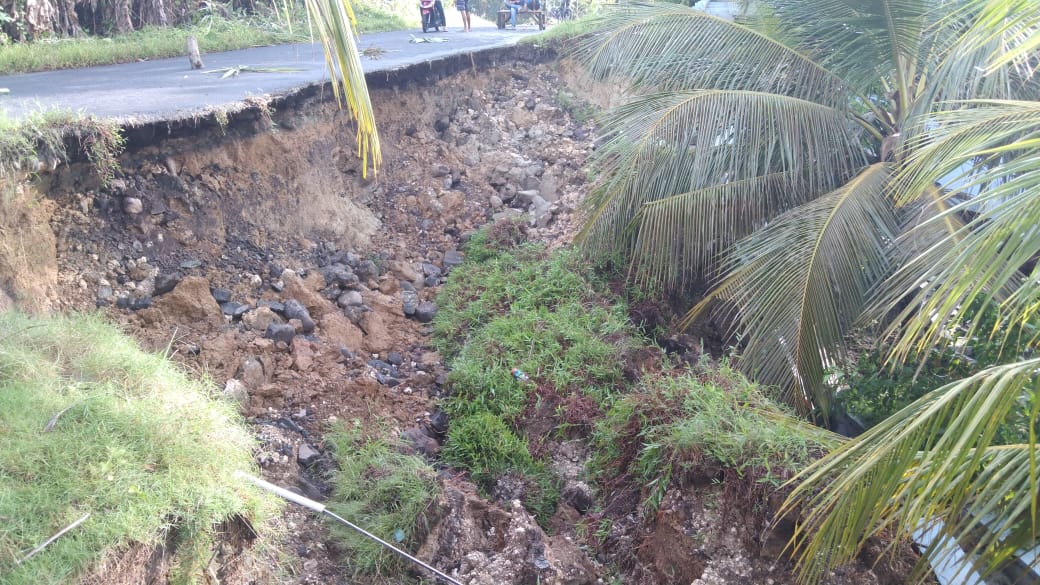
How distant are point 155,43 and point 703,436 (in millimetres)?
8344

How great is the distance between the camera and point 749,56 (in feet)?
22.3

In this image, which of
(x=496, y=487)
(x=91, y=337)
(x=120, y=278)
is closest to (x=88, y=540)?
(x=91, y=337)

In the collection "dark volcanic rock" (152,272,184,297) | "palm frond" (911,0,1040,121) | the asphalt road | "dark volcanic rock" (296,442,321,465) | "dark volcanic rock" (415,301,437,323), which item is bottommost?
"dark volcanic rock" (296,442,321,465)

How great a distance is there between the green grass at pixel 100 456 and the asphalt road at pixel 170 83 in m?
2.31

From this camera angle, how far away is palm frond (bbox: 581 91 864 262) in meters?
6.29

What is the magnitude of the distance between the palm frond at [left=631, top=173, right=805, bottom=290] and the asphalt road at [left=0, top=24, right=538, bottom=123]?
3.12 metres

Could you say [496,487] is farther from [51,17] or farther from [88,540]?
[51,17]

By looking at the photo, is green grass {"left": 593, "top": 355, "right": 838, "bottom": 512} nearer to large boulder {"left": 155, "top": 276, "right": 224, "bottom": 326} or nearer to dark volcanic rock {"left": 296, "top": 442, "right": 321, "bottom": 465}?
dark volcanic rock {"left": 296, "top": 442, "right": 321, "bottom": 465}

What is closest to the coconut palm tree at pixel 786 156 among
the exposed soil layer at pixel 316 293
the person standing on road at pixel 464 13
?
the exposed soil layer at pixel 316 293

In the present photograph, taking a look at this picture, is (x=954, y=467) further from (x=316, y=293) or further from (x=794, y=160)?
(x=316, y=293)

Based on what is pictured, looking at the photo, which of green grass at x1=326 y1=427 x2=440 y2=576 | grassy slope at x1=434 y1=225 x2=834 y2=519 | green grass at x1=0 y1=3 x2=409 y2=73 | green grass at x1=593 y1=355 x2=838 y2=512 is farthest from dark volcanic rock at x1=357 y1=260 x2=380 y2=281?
green grass at x1=593 y1=355 x2=838 y2=512

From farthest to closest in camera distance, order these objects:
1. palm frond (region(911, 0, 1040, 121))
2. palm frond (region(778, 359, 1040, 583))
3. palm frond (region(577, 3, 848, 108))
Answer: palm frond (region(577, 3, 848, 108)) < palm frond (region(911, 0, 1040, 121)) < palm frond (region(778, 359, 1040, 583))

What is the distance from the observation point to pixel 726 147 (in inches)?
256

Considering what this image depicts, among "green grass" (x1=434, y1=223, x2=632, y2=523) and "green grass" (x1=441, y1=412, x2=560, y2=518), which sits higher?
"green grass" (x1=434, y1=223, x2=632, y2=523)
